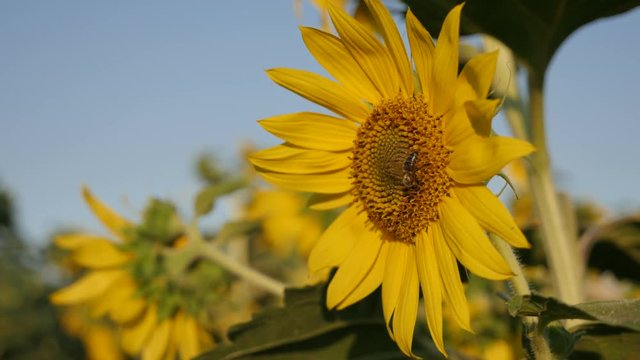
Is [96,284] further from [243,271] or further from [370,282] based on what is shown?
[370,282]

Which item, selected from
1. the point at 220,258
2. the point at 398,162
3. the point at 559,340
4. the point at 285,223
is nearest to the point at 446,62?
the point at 398,162

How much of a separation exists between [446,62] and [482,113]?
0.30 ft

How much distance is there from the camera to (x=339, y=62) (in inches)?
43.0

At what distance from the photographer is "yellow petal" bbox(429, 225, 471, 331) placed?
35.9 inches

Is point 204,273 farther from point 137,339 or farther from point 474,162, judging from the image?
point 474,162

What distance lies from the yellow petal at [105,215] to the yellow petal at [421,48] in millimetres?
1256

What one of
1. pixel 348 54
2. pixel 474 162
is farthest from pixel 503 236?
pixel 348 54

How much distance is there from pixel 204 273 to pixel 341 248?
36.0 inches

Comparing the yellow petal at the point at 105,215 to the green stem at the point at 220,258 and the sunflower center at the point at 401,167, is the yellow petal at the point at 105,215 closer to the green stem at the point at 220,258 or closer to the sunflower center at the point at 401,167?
the green stem at the point at 220,258

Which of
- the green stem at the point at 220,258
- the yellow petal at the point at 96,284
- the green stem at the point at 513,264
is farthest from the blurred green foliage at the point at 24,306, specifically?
the green stem at the point at 513,264

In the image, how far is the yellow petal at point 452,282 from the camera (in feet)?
3.00

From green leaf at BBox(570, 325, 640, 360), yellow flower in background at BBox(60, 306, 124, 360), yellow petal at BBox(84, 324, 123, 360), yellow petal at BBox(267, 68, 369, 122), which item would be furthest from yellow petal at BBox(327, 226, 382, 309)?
yellow petal at BBox(84, 324, 123, 360)

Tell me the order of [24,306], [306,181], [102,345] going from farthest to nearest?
[24,306], [102,345], [306,181]

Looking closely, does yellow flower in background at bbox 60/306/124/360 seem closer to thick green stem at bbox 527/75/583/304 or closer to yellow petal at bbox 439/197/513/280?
thick green stem at bbox 527/75/583/304
